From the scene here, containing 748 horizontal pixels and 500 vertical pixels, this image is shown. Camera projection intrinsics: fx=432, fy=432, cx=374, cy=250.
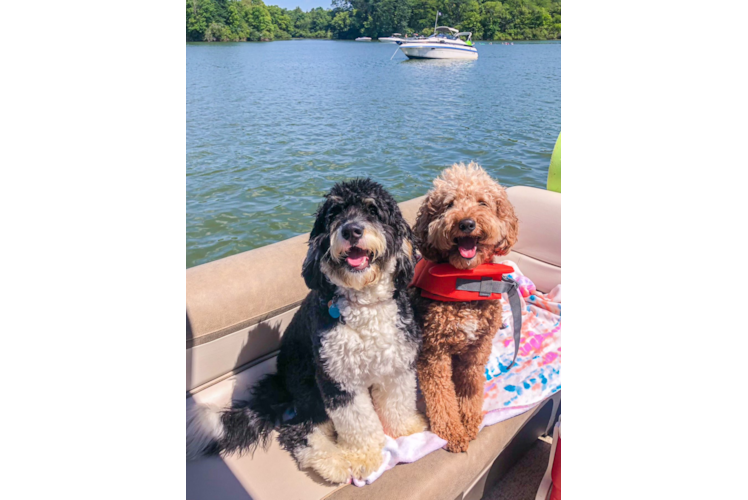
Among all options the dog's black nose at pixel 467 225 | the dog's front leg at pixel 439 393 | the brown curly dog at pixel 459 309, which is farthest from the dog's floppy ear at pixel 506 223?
the dog's front leg at pixel 439 393

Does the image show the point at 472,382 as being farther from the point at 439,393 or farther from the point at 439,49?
A: the point at 439,49

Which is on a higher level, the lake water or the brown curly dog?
the lake water

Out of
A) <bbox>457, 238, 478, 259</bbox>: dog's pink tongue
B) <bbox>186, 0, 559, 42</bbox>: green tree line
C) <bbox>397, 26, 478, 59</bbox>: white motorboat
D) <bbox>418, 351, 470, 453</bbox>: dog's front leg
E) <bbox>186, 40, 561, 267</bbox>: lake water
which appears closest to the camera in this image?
<bbox>457, 238, 478, 259</bbox>: dog's pink tongue

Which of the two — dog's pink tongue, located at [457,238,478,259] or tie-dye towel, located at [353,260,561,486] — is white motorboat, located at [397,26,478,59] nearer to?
tie-dye towel, located at [353,260,561,486]

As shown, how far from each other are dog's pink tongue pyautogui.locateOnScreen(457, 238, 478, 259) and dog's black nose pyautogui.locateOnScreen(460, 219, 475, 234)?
0.30 ft

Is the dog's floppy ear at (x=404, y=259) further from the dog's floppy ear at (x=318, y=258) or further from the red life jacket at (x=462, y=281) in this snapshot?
the dog's floppy ear at (x=318, y=258)

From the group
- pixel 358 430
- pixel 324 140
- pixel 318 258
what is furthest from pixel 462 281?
pixel 324 140

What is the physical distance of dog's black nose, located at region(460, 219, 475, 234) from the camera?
187 cm

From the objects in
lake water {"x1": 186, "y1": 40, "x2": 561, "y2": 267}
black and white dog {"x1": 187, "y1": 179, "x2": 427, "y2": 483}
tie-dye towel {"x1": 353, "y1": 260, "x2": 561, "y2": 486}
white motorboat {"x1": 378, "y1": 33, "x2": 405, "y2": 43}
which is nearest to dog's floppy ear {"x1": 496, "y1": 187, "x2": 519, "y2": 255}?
tie-dye towel {"x1": 353, "y1": 260, "x2": 561, "y2": 486}

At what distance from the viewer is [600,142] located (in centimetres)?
60

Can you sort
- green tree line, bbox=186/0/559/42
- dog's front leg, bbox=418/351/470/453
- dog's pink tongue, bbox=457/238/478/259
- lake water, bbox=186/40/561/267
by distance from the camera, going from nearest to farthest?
dog's pink tongue, bbox=457/238/478/259, dog's front leg, bbox=418/351/470/453, lake water, bbox=186/40/561/267, green tree line, bbox=186/0/559/42

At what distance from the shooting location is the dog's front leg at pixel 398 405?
6.91ft
